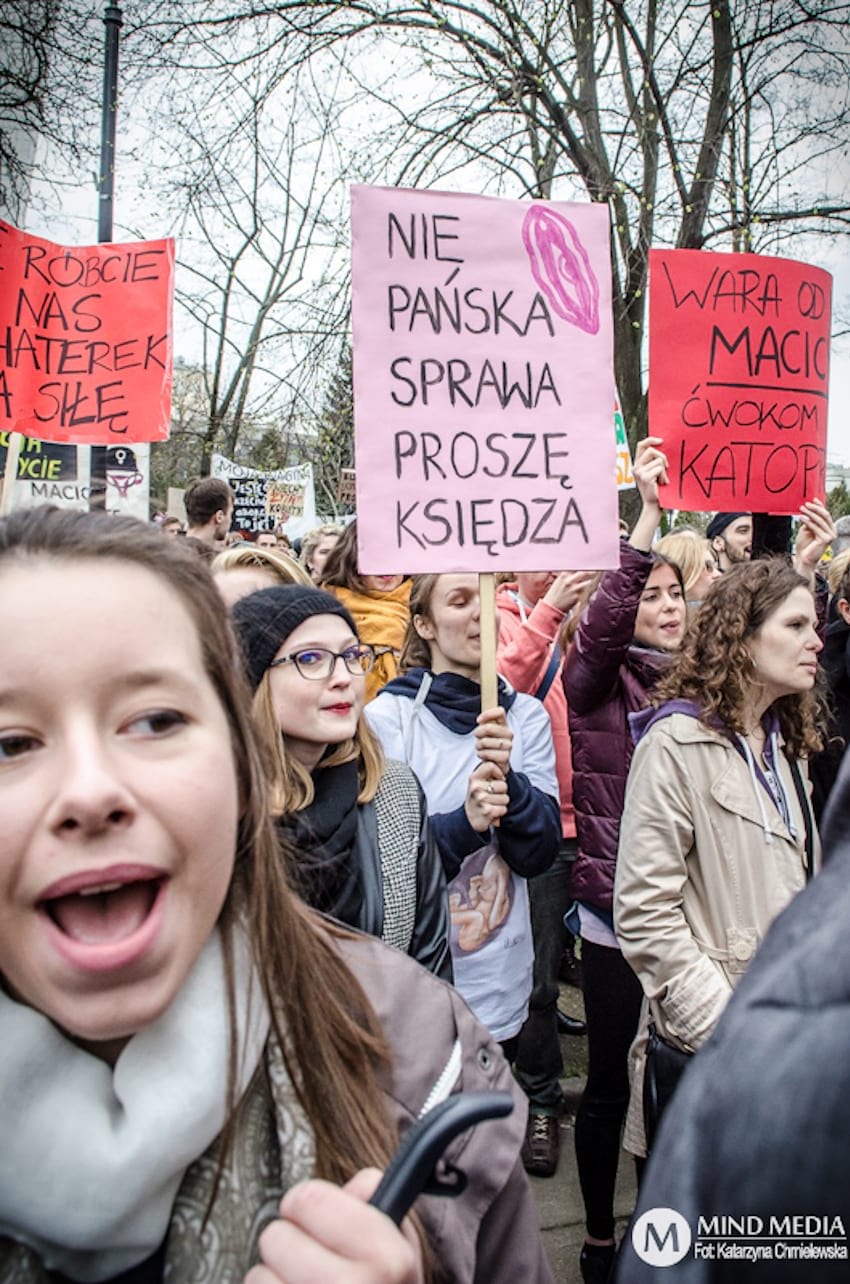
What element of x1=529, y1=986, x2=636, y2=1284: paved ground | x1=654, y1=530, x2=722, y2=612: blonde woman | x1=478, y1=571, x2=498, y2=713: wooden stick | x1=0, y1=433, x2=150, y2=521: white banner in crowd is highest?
x1=0, y1=433, x2=150, y2=521: white banner in crowd

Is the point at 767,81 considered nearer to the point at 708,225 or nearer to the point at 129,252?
the point at 708,225

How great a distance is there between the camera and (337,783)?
2.13 meters

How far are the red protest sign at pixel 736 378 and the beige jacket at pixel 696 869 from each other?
99 cm

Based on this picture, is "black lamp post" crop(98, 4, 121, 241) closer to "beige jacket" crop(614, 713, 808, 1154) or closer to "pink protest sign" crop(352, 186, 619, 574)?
"pink protest sign" crop(352, 186, 619, 574)

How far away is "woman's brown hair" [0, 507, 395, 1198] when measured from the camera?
3.40ft

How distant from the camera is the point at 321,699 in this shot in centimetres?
216

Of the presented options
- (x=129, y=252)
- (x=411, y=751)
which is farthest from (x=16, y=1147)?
(x=129, y=252)

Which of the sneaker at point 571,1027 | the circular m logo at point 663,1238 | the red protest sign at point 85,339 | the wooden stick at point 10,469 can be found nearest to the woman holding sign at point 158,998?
the circular m logo at point 663,1238

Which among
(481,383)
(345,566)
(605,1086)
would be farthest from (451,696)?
(345,566)

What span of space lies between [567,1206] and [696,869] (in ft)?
4.73

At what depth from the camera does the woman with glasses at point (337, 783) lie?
78.5 inches

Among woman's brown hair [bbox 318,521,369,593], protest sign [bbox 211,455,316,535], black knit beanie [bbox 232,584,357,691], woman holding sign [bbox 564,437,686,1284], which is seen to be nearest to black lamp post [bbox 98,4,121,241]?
woman's brown hair [bbox 318,521,369,593]

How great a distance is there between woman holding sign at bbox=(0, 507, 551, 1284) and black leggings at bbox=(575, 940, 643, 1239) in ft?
6.12

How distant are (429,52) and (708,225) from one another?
9.10ft
